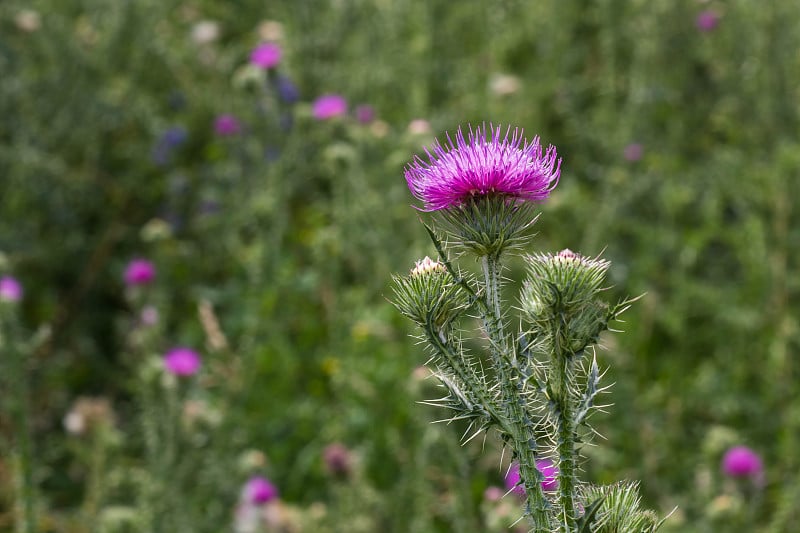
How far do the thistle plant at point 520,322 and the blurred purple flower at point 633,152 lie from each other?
2945 millimetres

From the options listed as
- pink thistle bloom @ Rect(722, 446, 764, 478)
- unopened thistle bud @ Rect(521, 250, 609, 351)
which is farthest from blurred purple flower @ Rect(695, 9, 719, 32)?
unopened thistle bud @ Rect(521, 250, 609, 351)

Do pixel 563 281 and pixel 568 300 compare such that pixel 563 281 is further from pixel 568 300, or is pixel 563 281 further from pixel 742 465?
pixel 742 465

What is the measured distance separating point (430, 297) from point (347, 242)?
8.63ft

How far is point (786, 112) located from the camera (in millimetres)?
4277

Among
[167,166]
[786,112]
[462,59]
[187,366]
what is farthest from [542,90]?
[187,366]

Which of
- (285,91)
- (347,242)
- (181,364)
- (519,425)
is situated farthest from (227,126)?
(519,425)

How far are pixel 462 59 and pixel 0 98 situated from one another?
2397mm

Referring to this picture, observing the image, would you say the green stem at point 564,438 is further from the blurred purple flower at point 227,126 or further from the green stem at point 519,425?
the blurred purple flower at point 227,126

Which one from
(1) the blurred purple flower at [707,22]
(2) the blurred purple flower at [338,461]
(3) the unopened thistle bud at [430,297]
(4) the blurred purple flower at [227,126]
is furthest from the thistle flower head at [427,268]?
(1) the blurred purple flower at [707,22]

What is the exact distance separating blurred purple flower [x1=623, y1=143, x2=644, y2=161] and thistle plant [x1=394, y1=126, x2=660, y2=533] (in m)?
2.95

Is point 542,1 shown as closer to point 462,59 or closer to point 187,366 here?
point 462,59

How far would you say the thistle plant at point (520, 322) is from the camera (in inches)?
44.9

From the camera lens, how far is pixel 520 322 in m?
1.20

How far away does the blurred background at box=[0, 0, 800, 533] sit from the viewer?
10.1ft
